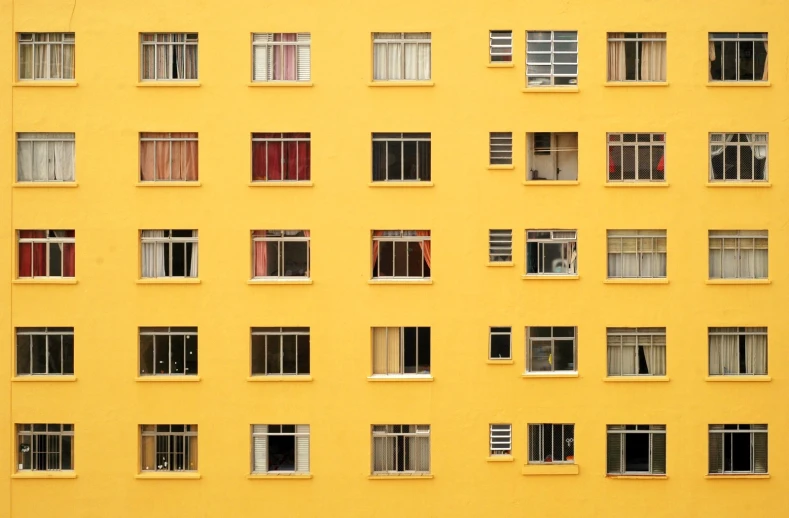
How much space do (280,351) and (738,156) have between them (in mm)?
11205

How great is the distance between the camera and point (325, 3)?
23.3 meters

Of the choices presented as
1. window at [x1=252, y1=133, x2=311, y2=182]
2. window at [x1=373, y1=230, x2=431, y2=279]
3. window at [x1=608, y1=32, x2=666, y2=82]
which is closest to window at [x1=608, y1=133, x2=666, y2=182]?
window at [x1=608, y1=32, x2=666, y2=82]

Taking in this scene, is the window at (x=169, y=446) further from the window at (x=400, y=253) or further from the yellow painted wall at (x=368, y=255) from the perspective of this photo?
the window at (x=400, y=253)

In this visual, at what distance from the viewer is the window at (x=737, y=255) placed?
23516 millimetres

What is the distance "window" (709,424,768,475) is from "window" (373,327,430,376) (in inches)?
261

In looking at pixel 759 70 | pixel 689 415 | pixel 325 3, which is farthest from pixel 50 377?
pixel 759 70

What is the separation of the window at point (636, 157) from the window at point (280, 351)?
7873 millimetres

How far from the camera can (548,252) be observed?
23438mm

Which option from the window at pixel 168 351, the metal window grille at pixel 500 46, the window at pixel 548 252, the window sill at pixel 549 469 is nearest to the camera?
the window sill at pixel 549 469

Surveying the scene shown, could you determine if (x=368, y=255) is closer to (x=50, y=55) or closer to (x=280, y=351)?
(x=280, y=351)

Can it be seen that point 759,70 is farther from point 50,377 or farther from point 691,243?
point 50,377

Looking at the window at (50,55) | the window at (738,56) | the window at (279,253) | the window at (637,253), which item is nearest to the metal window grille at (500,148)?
the window at (637,253)

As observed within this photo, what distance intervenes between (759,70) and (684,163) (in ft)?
8.97

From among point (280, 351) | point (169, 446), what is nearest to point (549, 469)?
point (280, 351)
